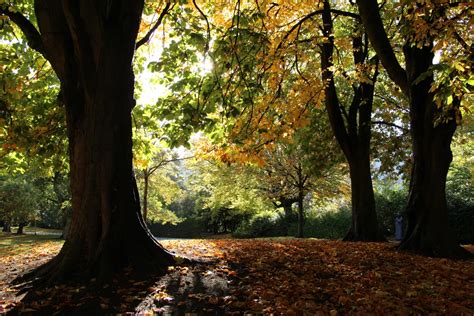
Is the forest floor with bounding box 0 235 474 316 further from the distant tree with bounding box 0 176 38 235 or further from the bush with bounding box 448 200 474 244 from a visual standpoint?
the distant tree with bounding box 0 176 38 235

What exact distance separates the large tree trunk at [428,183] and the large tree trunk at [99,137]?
5.49 metres

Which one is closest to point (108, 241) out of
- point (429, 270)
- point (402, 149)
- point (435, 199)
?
point (429, 270)

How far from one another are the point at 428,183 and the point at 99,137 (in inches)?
265

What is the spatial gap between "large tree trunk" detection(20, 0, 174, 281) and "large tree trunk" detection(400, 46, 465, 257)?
549 centimetres

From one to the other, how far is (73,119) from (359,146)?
9.38 metres

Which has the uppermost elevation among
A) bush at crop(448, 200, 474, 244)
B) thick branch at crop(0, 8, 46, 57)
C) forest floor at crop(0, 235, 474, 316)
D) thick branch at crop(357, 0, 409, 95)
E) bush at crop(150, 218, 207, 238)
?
thick branch at crop(357, 0, 409, 95)

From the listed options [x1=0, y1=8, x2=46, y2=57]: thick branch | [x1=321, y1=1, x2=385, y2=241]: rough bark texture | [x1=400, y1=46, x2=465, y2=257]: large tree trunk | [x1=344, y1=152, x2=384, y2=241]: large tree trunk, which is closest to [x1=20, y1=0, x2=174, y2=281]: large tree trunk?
[x1=0, y1=8, x2=46, y2=57]: thick branch

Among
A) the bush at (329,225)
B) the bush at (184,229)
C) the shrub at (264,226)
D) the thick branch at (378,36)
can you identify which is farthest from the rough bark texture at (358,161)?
the bush at (184,229)

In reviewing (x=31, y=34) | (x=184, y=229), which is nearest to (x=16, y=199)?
(x=184, y=229)

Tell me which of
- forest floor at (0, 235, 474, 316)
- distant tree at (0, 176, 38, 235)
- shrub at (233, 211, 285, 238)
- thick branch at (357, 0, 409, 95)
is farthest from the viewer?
distant tree at (0, 176, 38, 235)

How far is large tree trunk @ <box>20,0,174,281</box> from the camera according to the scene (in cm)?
586

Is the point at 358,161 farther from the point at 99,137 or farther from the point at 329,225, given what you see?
the point at 329,225

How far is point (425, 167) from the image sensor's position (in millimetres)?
8609

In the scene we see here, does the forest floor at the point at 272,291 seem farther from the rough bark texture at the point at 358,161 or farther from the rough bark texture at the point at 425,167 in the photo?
the rough bark texture at the point at 358,161
